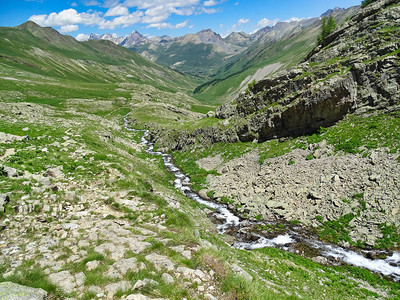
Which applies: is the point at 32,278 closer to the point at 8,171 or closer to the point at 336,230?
the point at 8,171

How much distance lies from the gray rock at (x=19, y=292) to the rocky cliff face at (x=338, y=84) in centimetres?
4460

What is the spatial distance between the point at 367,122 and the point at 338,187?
1451 centimetres

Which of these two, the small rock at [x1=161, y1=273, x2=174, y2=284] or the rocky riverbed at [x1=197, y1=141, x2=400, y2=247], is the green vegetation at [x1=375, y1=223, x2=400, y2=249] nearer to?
the rocky riverbed at [x1=197, y1=141, x2=400, y2=247]

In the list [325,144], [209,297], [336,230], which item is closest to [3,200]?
[209,297]

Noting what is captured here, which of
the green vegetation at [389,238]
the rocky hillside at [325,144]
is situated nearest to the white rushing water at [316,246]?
the green vegetation at [389,238]

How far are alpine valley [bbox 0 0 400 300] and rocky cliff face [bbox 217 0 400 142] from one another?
23 centimetres

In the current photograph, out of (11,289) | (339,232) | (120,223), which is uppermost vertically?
(11,289)

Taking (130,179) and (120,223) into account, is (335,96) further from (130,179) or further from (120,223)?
(120,223)

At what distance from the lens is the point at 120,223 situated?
1566 centimetres

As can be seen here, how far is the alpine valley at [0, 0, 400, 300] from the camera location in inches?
417

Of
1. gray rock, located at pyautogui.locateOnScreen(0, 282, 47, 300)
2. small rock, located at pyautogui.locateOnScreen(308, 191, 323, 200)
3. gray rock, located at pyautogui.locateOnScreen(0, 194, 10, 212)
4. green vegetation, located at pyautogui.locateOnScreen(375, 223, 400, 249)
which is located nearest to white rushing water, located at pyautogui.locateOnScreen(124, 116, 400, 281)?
green vegetation, located at pyautogui.locateOnScreen(375, 223, 400, 249)

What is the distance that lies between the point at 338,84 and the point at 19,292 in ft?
155

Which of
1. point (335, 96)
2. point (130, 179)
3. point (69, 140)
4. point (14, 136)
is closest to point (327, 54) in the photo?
point (335, 96)

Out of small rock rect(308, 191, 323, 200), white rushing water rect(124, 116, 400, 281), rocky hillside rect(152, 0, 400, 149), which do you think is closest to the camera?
white rushing water rect(124, 116, 400, 281)
